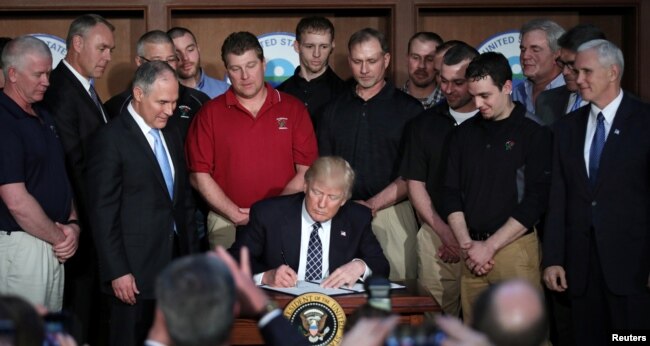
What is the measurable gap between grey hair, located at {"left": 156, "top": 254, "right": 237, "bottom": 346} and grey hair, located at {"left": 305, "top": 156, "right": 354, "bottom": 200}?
2.31m

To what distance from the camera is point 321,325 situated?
3900mm

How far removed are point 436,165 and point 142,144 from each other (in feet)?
5.22

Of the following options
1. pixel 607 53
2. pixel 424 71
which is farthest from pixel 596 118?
pixel 424 71

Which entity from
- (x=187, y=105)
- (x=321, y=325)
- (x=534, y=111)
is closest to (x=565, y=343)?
(x=534, y=111)

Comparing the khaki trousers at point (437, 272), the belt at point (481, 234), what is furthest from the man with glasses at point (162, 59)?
the belt at point (481, 234)

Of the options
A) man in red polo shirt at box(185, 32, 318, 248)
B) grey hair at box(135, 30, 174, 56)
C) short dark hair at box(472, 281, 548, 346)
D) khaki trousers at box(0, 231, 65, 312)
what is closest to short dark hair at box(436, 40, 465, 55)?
man in red polo shirt at box(185, 32, 318, 248)

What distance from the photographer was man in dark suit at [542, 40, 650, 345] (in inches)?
183

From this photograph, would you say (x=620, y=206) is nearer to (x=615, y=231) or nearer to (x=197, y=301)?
(x=615, y=231)

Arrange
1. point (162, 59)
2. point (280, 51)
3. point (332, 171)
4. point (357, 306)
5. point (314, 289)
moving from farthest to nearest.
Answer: point (280, 51), point (162, 59), point (332, 171), point (314, 289), point (357, 306)

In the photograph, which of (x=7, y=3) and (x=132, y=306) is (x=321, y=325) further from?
(x=7, y=3)

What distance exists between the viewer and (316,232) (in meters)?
4.63

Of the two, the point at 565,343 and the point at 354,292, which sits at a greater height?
the point at 354,292

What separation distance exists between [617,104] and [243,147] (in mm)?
1918

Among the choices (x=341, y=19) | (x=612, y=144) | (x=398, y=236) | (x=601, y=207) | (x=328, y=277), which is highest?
(x=341, y=19)
